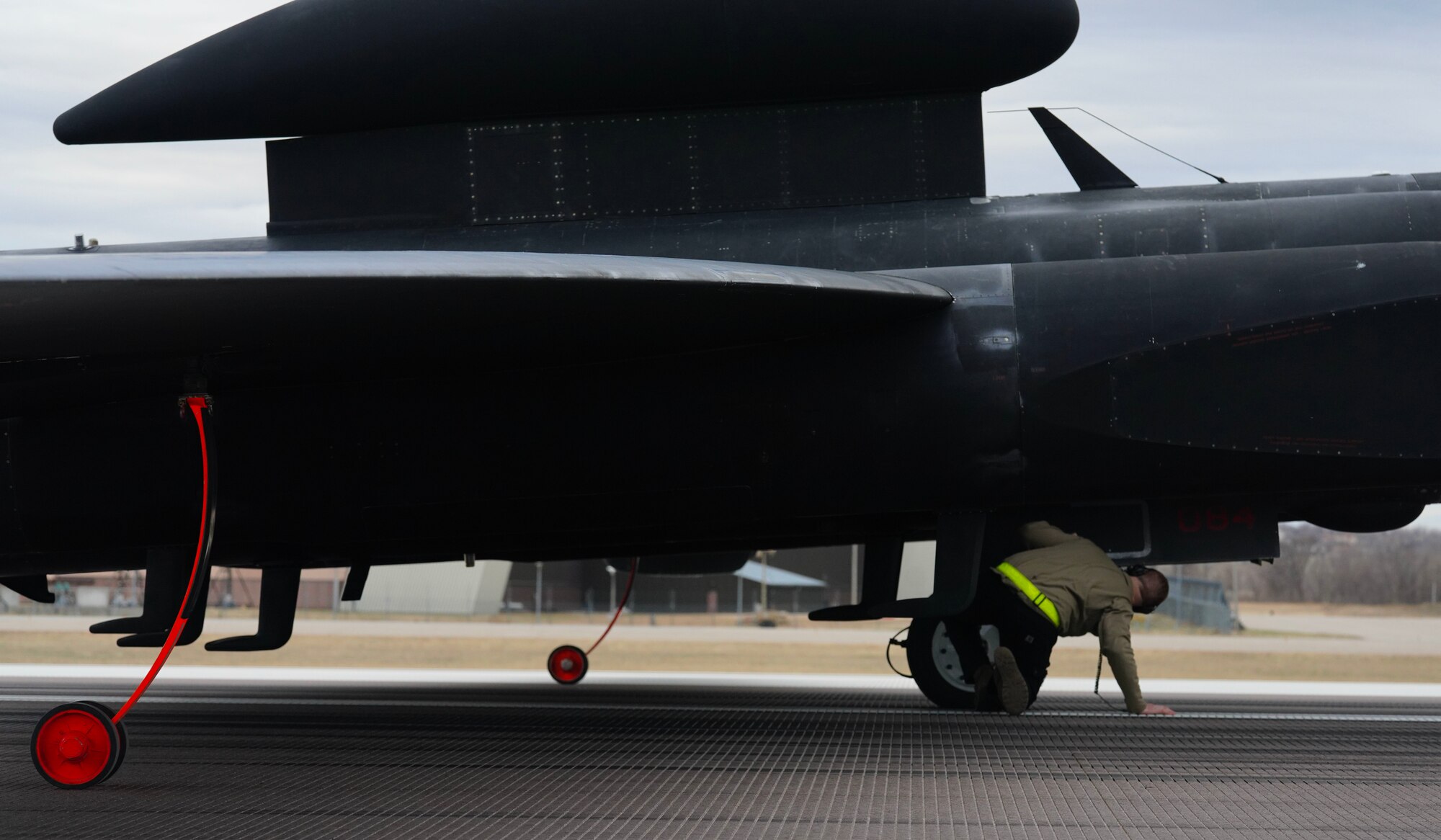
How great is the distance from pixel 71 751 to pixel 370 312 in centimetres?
233

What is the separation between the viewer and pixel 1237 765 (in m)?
6.48

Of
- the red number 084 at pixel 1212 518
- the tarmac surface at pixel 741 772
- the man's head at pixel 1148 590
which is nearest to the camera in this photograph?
the tarmac surface at pixel 741 772

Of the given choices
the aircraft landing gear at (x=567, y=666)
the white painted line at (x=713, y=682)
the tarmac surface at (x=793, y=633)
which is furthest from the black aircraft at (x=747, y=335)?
the tarmac surface at (x=793, y=633)

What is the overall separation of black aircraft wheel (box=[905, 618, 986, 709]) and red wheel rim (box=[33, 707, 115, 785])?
5.24 metres

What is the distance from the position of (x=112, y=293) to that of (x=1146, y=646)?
29.0 meters

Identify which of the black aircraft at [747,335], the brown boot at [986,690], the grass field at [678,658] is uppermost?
the black aircraft at [747,335]

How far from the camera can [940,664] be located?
934 cm

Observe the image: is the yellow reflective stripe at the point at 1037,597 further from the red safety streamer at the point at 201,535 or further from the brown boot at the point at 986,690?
the red safety streamer at the point at 201,535

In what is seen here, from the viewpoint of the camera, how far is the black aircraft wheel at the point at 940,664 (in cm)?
926

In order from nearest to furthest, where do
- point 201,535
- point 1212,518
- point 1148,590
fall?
point 201,535 < point 1212,518 < point 1148,590

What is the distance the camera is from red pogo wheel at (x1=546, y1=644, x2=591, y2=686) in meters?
12.8

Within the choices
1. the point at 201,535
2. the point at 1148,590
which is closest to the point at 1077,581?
the point at 1148,590

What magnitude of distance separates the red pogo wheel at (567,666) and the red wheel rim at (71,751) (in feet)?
22.9

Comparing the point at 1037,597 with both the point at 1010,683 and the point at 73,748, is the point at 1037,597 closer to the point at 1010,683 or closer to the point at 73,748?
the point at 1010,683
